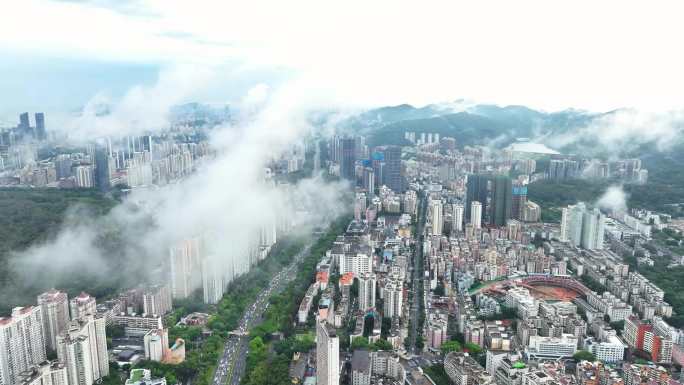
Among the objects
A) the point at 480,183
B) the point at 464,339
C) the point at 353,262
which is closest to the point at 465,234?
the point at 480,183

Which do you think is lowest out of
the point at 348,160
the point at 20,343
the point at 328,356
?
the point at 20,343

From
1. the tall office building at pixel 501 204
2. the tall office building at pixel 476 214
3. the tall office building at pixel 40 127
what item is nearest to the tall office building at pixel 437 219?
the tall office building at pixel 476 214

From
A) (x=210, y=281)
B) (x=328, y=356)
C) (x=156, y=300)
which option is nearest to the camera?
(x=328, y=356)

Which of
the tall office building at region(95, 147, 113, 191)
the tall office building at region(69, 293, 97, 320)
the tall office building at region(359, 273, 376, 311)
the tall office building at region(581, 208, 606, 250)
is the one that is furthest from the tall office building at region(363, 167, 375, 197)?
the tall office building at region(69, 293, 97, 320)

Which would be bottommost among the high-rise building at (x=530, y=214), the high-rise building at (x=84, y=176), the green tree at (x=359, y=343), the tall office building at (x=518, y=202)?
the green tree at (x=359, y=343)

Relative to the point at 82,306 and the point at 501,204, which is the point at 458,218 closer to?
the point at 501,204

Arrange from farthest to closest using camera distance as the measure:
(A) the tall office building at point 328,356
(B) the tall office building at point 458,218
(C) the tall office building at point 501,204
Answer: (C) the tall office building at point 501,204 < (B) the tall office building at point 458,218 < (A) the tall office building at point 328,356

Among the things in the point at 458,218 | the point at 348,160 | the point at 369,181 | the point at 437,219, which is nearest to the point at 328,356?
the point at 437,219

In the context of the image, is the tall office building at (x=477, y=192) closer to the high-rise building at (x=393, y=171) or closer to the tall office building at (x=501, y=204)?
the tall office building at (x=501, y=204)
